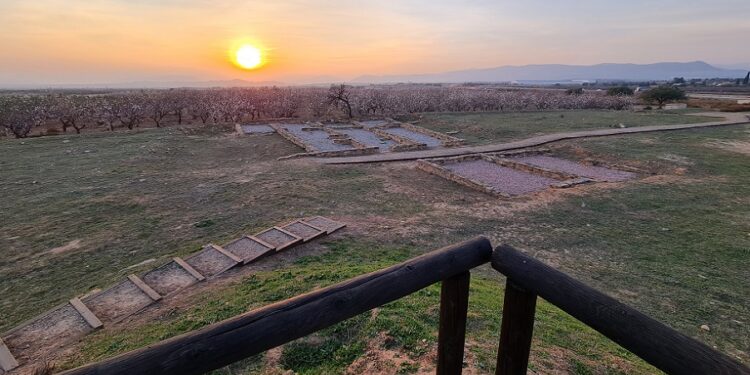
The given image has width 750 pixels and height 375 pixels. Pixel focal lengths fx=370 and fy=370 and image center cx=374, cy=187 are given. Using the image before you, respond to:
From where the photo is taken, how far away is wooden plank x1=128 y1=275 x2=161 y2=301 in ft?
19.4

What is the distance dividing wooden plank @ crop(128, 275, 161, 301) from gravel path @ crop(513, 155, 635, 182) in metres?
14.3

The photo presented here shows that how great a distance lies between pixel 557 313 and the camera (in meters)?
5.45

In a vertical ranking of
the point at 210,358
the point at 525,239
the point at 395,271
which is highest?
the point at 395,271

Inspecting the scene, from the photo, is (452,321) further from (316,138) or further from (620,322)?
(316,138)


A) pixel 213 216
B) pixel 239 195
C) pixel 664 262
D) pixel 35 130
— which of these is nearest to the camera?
pixel 664 262

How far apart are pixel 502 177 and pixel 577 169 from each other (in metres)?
4.19

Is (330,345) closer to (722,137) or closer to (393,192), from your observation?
(393,192)

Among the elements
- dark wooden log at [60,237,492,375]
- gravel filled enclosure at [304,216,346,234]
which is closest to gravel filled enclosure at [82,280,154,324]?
gravel filled enclosure at [304,216,346,234]

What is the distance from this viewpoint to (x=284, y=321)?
181 cm

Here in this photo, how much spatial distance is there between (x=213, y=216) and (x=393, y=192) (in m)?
5.42

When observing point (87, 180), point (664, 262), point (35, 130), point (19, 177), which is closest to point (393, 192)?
point (664, 262)

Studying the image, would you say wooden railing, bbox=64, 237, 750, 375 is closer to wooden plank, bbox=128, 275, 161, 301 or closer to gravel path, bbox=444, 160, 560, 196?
wooden plank, bbox=128, 275, 161, 301

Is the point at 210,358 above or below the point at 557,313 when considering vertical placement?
above

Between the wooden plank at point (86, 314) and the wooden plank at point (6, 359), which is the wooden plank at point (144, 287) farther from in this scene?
the wooden plank at point (6, 359)
